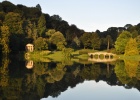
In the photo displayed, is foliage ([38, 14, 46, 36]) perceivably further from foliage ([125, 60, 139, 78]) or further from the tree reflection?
the tree reflection

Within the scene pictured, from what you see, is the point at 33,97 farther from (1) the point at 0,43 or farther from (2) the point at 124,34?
(2) the point at 124,34

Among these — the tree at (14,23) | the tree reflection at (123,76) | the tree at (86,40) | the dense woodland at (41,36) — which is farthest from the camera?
the tree at (86,40)

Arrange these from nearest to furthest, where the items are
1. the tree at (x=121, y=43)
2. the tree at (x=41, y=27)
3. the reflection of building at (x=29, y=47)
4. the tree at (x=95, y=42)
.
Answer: the tree at (x=121, y=43)
the reflection of building at (x=29, y=47)
the tree at (x=95, y=42)
the tree at (x=41, y=27)

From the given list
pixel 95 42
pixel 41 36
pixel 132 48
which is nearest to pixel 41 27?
pixel 41 36

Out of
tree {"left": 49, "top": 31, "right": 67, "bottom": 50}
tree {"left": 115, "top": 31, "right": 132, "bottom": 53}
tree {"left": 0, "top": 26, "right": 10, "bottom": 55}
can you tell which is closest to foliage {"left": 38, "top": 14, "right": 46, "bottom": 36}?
tree {"left": 49, "top": 31, "right": 67, "bottom": 50}

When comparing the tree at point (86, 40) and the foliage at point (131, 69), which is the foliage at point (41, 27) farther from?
the foliage at point (131, 69)

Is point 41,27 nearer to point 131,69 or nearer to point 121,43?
point 121,43

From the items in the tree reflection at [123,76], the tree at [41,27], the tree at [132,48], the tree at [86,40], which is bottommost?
the tree reflection at [123,76]

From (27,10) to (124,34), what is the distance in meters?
52.0

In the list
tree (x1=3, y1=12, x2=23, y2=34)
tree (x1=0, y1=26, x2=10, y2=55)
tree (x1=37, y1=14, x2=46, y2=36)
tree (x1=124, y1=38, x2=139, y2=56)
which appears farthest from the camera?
tree (x1=37, y1=14, x2=46, y2=36)

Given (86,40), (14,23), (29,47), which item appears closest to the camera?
(29,47)

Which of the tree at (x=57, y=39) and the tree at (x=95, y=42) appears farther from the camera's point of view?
the tree at (x=95, y=42)

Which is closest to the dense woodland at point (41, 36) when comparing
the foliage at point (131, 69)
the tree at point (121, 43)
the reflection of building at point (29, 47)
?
the tree at point (121, 43)

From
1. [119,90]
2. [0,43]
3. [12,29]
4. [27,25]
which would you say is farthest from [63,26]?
[119,90]
